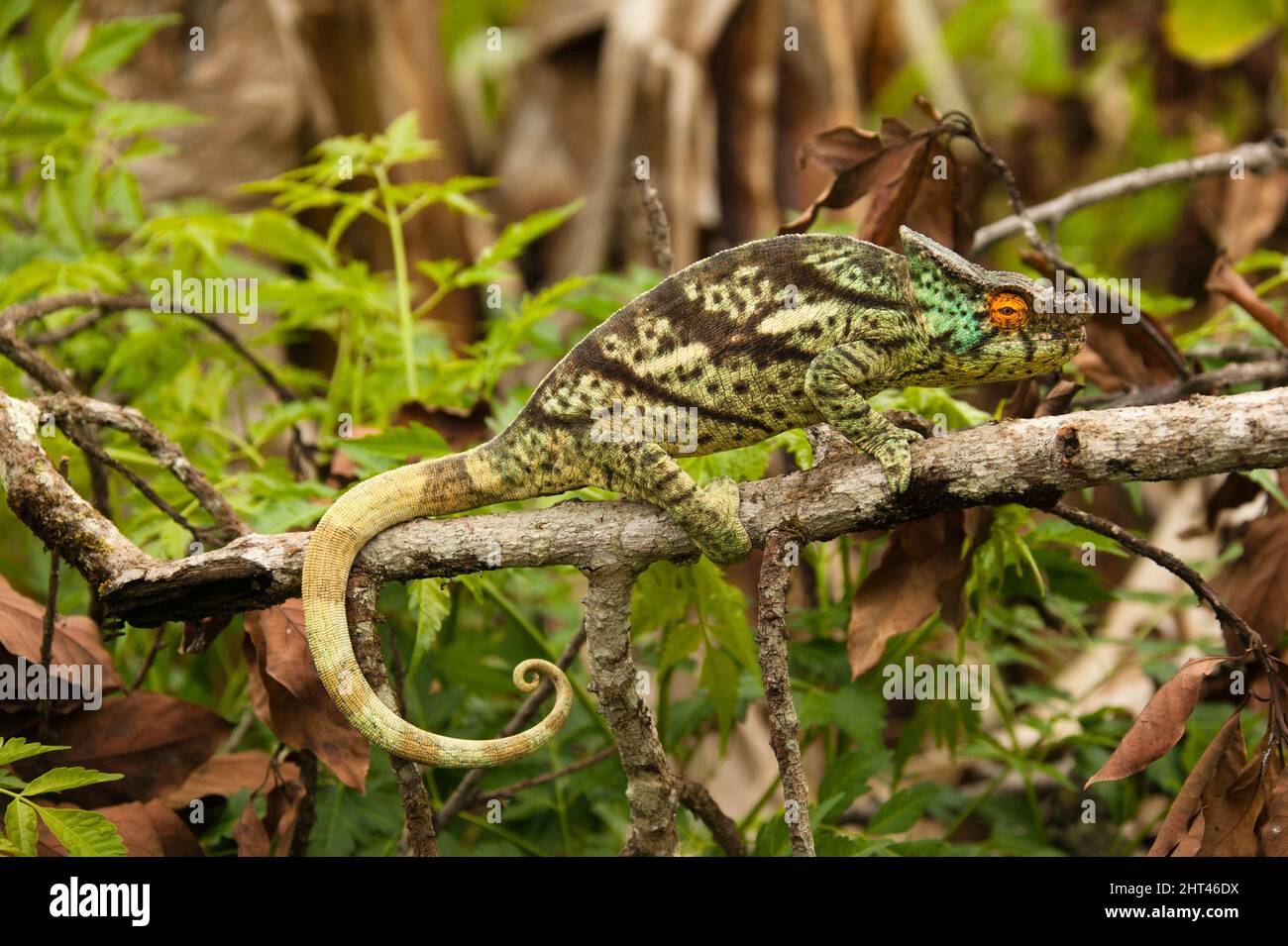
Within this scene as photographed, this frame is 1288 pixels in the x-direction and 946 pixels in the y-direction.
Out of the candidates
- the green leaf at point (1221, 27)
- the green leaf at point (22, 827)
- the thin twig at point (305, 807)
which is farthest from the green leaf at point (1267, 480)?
the green leaf at point (1221, 27)

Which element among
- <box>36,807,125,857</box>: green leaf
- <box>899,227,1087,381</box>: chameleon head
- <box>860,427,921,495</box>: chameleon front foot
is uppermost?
<box>899,227,1087,381</box>: chameleon head

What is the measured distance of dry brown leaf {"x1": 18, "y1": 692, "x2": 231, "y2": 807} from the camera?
255 centimetres

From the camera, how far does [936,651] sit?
304 cm

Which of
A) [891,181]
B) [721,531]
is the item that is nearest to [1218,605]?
[721,531]

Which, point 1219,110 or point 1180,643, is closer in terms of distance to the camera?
point 1180,643

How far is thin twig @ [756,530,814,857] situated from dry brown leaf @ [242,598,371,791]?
81 cm

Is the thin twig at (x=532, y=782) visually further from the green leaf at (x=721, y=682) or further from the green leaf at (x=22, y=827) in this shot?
the green leaf at (x=22, y=827)

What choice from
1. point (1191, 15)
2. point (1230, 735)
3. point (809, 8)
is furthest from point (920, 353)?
point (1191, 15)

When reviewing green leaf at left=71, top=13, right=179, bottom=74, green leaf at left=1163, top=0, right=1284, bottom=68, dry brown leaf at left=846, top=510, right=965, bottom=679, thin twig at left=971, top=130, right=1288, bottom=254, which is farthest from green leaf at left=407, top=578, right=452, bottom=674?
green leaf at left=1163, top=0, right=1284, bottom=68

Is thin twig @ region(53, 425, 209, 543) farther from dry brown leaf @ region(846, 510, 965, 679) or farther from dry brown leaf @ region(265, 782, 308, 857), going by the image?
dry brown leaf @ region(846, 510, 965, 679)

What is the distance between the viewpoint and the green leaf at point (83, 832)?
2.02m

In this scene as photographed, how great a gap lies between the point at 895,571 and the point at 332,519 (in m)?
1.12
